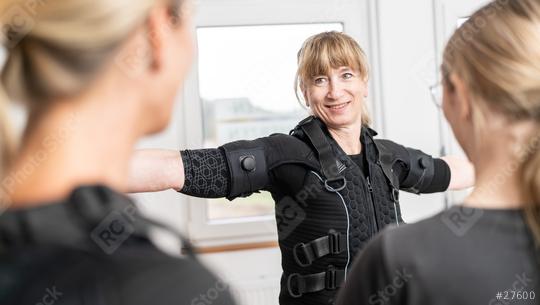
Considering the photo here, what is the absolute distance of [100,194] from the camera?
1.76 feet

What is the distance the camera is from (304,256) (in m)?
1.68

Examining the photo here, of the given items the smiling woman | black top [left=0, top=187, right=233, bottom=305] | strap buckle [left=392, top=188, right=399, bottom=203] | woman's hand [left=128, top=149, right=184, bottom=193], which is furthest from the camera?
strap buckle [left=392, top=188, right=399, bottom=203]

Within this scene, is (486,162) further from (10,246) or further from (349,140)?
(349,140)

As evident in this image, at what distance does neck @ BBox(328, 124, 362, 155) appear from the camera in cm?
182

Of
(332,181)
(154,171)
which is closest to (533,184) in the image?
(332,181)

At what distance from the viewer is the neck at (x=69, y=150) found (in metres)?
0.53

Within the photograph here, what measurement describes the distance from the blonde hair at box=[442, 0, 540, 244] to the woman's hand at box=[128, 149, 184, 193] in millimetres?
947

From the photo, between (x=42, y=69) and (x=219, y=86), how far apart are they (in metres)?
2.06

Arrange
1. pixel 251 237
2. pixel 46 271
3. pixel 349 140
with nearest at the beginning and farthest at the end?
pixel 46 271 < pixel 349 140 < pixel 251 237

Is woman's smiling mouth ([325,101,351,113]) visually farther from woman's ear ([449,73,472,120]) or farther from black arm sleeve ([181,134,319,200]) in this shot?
woman's ear ([449,73,472,120])

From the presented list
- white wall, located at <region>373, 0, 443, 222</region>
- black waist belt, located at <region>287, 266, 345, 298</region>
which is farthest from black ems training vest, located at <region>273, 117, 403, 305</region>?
white wall, located at <region>373, 0, 443, 222</region>

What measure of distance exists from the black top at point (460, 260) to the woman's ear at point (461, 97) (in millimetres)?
142

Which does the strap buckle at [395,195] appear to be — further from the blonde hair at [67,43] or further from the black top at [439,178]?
the blonde hair at [67,43]

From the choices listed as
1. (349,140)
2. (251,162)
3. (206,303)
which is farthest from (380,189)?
(206,303)
